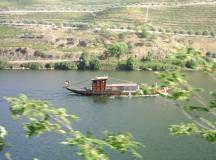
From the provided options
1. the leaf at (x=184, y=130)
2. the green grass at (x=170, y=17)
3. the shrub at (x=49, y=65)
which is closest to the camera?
the leaf at (x=184, y=130)

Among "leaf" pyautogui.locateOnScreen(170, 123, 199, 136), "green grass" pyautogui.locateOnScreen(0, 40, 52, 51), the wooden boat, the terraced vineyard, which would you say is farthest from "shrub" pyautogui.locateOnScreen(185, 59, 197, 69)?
the terraced vineyard

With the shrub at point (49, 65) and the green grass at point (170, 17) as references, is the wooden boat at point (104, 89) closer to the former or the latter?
the shrub at point (49, 65)

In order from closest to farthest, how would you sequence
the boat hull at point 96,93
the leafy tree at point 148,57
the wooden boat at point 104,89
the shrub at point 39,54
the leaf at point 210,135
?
1. the leaf at point 210,135
2. the boat hull at point 96,93
3. the wooden boat at point 104,89
4. the leafy tree at point 148,57
5. the shrub at point 39,54

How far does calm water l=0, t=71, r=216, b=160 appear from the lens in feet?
72.7

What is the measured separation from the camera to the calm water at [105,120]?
72.7 feet

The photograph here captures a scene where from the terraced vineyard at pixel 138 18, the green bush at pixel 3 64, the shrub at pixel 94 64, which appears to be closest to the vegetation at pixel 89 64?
the shrub at pixel 94 64

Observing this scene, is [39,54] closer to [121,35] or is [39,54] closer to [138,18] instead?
[121,35]

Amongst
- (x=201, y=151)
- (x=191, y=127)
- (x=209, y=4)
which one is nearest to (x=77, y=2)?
(x=209, y=4)

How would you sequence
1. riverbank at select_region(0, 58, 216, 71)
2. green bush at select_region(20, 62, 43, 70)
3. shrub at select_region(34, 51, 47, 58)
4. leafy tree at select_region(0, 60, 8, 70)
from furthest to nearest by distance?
1. shrub at select_region(34, 51, 47, 58)
2. green bush at select_region(20, 62, 43, 70)
3. leafy tree at select_region(0, 60, 8, 70)
4. riverbank at select_region(0, 58, 216, 71)

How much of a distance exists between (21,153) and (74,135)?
16.3m

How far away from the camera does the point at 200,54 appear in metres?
6.46

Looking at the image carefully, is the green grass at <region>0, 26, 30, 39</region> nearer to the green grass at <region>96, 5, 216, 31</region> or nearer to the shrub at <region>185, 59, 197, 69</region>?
the green grass at <region>96, 5, 216, 31</region>

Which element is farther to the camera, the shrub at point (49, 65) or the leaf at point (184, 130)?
the shrub at point (49, 65)

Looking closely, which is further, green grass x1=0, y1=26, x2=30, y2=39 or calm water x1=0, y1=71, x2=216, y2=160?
green grass x1=0, y1=26, x2=30, y2=39
